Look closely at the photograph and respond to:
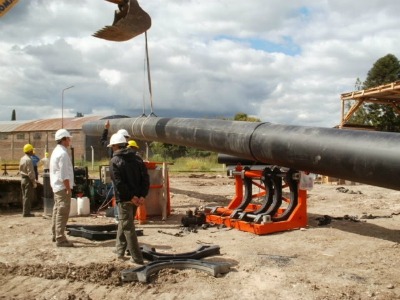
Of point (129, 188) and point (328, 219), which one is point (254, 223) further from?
point (129, 188)

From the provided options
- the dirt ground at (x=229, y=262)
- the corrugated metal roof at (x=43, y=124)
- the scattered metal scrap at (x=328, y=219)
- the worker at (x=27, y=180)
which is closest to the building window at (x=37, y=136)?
the corrugated metal roof at (x=43, y=124)

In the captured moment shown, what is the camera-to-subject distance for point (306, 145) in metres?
6.11

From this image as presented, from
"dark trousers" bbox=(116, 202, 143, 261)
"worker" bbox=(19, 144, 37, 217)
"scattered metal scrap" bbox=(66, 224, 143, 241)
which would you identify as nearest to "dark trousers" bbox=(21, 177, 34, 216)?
"worker" bbox=(19, 144, 37, 217)

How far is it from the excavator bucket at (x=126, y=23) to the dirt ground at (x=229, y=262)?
382 cm

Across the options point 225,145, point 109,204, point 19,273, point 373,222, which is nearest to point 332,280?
point 225,145

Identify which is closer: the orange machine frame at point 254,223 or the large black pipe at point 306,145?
the large black pipe at point 306,145

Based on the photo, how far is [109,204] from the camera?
11734 millimetres

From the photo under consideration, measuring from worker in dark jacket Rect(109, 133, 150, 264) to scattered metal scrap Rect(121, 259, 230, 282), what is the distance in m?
0.57

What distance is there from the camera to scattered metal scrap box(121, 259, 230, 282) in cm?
554

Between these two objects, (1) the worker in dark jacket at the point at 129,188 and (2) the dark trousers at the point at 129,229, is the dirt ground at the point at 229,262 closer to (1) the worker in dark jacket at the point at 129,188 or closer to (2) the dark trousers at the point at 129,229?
(2) the dark trousers at the point at 129,229

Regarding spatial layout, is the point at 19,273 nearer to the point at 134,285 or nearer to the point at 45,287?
the point at 45,287

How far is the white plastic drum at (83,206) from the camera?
1101 cm

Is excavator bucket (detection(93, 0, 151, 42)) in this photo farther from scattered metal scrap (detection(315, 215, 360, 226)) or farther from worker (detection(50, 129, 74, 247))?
scattered metal scrap (detection(315, 215, 360, 226))

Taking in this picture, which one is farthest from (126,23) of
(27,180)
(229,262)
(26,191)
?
(229,262)
